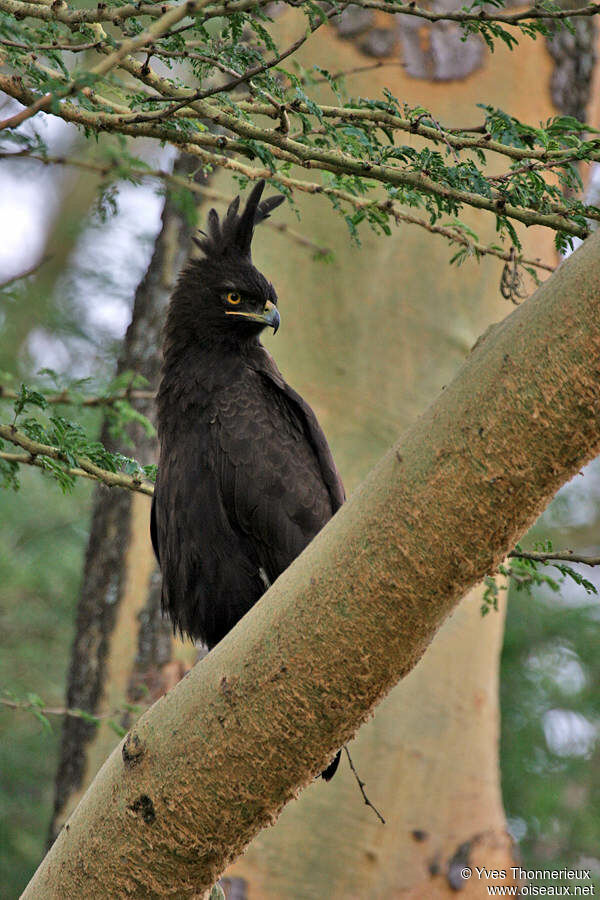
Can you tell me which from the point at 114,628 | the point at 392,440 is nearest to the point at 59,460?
the point at 114,628

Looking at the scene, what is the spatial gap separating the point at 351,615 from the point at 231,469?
222cm

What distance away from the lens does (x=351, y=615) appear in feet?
8.15

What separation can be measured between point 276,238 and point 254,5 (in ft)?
15.5

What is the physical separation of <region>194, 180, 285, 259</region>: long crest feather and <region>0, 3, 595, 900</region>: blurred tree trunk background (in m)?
1.73

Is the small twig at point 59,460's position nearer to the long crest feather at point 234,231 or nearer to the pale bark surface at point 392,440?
the long crest feather at point 234,231

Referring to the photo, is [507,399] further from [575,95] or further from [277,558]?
[575,95]

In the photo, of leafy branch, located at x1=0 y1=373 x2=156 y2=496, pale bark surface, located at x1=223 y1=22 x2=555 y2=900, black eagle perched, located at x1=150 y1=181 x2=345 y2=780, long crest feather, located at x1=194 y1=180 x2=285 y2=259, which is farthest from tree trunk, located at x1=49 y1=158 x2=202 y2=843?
leafy branch, located at x1=0 y1=373 x2=156 y2=496

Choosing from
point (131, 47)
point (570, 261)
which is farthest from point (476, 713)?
point (131, 47)

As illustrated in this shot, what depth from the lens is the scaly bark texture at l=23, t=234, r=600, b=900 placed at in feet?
7.68

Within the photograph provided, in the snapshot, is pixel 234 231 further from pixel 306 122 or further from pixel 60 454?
pixel 306 122

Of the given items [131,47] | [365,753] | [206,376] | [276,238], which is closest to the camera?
[131,47]

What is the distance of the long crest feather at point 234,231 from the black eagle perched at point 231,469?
0.7 inches

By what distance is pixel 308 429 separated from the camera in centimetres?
488

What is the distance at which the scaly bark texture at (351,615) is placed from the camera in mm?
2342
